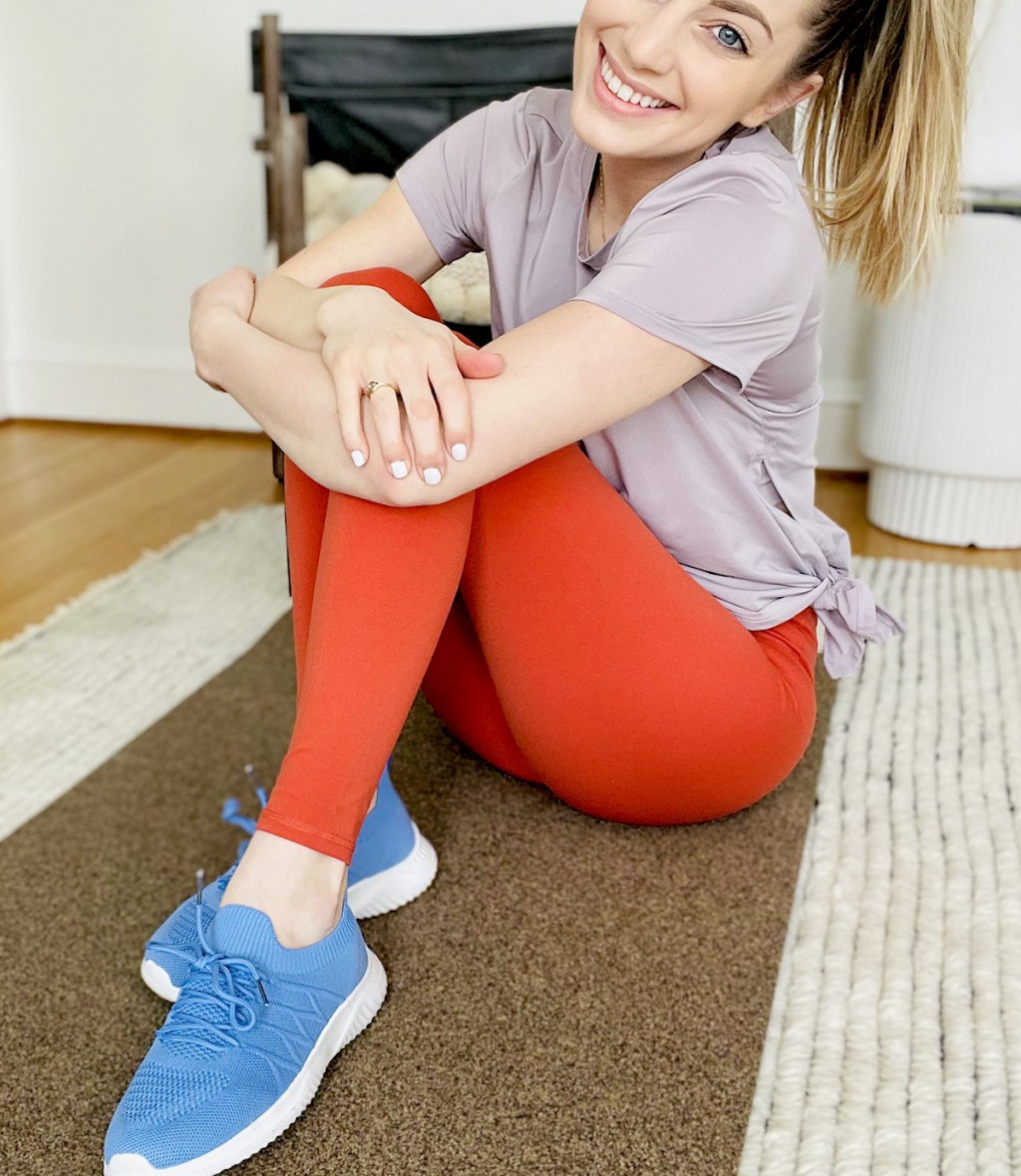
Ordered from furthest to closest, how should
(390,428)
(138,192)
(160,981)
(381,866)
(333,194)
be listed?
(138,192) < (333,194) < (381,866) < (160,981) < (390,428)

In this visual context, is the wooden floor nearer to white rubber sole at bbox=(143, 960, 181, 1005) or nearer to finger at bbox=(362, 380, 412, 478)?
white rubber sole at bbox=(143, 960, 181, 1005)

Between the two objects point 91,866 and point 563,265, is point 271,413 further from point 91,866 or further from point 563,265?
point 91,866

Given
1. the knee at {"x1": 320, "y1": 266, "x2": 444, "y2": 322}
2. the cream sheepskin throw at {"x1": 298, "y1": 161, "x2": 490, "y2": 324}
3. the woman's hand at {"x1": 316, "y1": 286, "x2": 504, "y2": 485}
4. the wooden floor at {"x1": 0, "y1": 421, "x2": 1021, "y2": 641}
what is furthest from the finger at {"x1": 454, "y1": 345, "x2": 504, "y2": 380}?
the cream sheepskin throw at {"x1": 298, "y1": 161, "x2": 490, "y2": 324}

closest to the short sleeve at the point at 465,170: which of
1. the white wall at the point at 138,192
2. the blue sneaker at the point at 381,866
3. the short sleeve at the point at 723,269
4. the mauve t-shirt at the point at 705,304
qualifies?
the mauve t-shirt at the point at 705,304

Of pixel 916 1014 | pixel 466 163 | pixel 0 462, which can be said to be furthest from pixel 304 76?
pixel 916 1014

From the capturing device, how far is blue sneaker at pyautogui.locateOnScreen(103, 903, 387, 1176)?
744 mm

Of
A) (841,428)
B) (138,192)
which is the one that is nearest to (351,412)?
(841,428)

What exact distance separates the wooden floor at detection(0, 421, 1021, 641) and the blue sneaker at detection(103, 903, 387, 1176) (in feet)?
3.31

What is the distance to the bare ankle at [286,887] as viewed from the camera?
834 mm

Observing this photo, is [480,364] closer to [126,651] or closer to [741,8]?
[741,8]

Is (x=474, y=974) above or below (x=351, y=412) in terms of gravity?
below

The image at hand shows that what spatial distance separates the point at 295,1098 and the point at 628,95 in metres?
0.74

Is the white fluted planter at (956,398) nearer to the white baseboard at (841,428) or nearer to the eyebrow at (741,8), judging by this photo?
the white baseboard at (841,428)

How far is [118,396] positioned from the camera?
286cm
